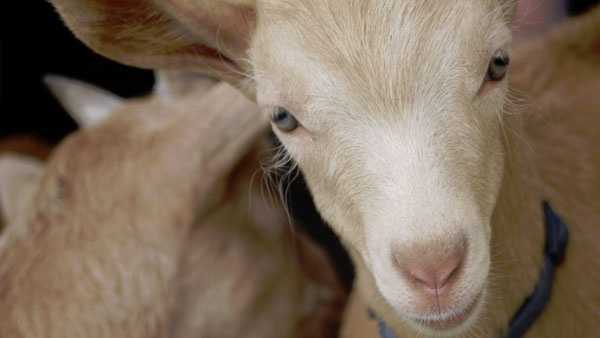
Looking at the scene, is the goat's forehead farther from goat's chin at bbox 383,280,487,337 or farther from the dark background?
the dark background

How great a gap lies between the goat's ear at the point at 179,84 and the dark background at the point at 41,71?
2.29 metres

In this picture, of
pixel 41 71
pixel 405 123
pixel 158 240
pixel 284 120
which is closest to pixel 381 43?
pixel 405 123

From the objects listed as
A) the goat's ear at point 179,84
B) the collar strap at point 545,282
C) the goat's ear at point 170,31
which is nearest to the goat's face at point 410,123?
the goat's ear at point 170,31

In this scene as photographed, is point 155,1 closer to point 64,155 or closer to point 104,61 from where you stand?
point 64,155

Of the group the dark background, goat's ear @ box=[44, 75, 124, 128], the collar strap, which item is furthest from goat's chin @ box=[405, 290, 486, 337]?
the dark background

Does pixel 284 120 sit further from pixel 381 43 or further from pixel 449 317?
pixel 449 317

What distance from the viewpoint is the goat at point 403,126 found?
5.41 feet

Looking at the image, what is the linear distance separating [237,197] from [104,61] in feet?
9.10

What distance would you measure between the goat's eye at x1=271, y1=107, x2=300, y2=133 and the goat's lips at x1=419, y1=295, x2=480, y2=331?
56 cm

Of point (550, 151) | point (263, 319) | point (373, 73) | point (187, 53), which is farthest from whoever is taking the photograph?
point (263, 319)

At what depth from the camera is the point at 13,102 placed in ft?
18.7

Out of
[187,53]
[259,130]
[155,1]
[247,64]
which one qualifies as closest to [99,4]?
[155,1]

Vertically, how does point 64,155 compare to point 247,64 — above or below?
below

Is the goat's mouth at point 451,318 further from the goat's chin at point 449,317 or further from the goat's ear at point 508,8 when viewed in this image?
the goat's ear at point 508,8
